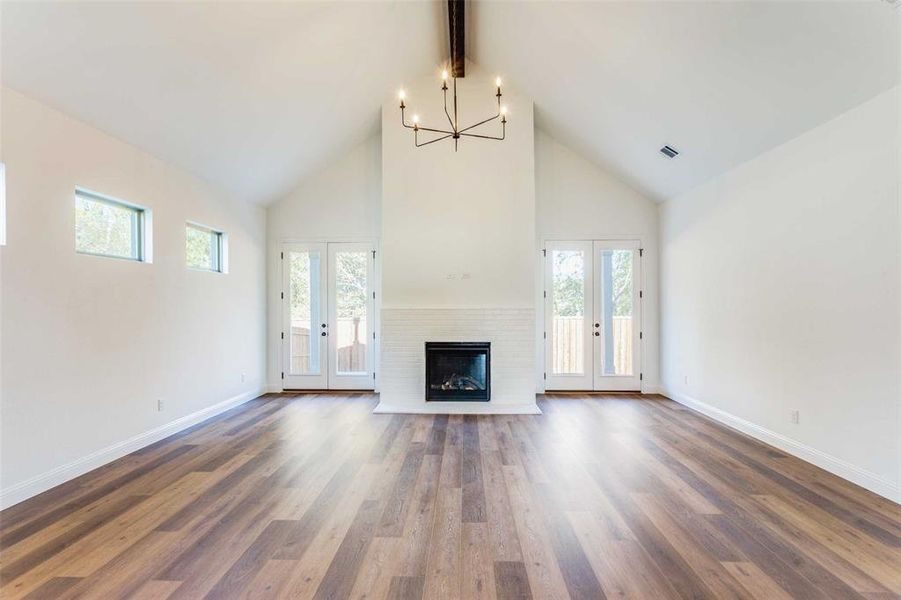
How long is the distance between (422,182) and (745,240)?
3.63 meters

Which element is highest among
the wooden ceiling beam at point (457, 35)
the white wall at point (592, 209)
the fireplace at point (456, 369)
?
the wooden ceiling beam at point (457, 35)

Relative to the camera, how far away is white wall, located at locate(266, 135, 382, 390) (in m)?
5.88

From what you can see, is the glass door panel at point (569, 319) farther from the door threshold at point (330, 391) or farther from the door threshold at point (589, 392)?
the door threshold at point (330, 391)

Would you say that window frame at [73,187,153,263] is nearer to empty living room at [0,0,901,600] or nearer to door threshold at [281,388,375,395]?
empty living room at [0,0,901,600]

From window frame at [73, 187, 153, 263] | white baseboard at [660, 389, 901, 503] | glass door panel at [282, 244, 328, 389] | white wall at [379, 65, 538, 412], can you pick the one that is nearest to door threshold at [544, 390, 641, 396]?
white baseboard at [660, 389, 901, 503]

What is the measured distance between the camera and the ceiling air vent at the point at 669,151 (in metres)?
4.40

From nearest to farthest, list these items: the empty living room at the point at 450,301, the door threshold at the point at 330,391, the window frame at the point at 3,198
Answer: the empty living room at the point at 450,301 → the window frame at the point at 3,198 → the door threshold at the point at 330,391

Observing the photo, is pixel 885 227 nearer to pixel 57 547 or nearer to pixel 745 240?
pixel 745 240

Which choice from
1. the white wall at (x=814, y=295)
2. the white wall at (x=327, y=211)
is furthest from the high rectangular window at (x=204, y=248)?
the white wall at (x=814, y=295)

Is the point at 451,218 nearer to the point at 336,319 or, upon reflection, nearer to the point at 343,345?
the point at 336,319

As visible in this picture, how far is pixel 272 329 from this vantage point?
5.93 meters

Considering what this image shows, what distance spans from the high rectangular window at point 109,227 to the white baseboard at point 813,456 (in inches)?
234

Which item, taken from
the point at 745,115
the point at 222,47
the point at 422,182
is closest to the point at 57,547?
the point at 222,47

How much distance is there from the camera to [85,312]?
10.1 ft
